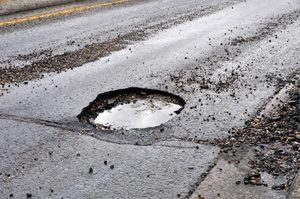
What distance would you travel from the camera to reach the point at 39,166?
154 inches

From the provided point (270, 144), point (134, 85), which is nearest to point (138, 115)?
point (134, 85)

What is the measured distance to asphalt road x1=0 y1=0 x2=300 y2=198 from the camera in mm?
3676

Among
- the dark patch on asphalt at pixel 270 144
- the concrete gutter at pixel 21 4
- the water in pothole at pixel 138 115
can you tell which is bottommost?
the dark patch on asphalt at pixel 270 144

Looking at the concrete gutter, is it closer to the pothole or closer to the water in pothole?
the pothole

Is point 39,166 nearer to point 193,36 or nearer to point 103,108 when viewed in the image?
point 103,108

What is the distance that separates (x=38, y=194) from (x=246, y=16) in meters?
8.83

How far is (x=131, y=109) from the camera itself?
5219 millimetres

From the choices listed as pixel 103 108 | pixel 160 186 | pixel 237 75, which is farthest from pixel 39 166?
pixel 237 75

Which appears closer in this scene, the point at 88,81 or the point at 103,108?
the point at 103,108

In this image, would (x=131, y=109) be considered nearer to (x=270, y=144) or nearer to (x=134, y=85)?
(x=134, y=85)

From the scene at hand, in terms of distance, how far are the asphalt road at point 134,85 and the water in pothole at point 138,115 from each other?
18 cm

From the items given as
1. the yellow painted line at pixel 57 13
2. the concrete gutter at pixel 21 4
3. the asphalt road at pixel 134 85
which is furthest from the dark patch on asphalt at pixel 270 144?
the concrete gutter at pixel 21 4

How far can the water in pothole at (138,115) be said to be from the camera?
4801mm

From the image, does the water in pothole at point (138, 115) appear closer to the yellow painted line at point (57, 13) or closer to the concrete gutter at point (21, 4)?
the yellow painted line at point (57, 13)
